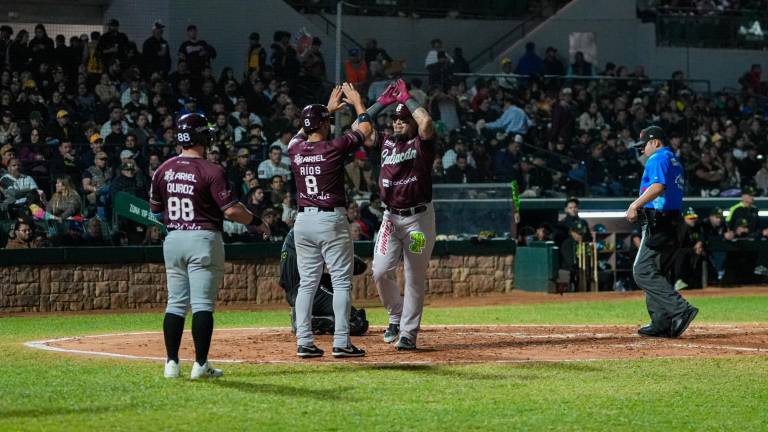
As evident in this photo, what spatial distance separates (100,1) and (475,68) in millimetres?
9217

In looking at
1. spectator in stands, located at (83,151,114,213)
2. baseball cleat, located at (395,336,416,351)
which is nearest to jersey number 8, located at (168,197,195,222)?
baseball cleat, located at (395,336,416,351)

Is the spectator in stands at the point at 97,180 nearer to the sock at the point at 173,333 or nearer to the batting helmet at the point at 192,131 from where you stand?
the batting helmet at the point at 192,131

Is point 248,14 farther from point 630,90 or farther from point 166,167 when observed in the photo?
point 166,167

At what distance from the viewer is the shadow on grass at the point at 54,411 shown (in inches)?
297

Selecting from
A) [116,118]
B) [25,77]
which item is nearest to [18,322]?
[116,118]


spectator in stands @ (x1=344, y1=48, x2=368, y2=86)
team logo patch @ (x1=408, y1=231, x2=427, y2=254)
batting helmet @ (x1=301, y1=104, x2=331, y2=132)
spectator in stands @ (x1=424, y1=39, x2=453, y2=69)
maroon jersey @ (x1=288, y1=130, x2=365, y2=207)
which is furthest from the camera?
spectator in stands @ (x1=424, y1=39, x2=453, y2=69)

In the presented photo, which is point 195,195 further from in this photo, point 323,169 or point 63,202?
point 63,202

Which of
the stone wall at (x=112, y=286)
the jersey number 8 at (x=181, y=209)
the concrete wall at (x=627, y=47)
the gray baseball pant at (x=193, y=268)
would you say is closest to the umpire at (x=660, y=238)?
the gray baseball pant at (x=193, y=268)

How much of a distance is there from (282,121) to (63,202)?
5614 millimetres

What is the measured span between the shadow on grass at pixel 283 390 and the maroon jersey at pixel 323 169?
1.81 meters

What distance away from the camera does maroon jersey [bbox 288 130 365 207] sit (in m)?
9.92

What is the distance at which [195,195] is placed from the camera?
8.98 meters

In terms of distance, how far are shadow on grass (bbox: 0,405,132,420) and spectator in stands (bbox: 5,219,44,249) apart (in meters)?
10.3

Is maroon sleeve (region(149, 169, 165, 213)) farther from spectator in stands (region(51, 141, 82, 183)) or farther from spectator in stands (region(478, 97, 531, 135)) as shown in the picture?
spectator in stands (region(478, 97, 531, 135))
